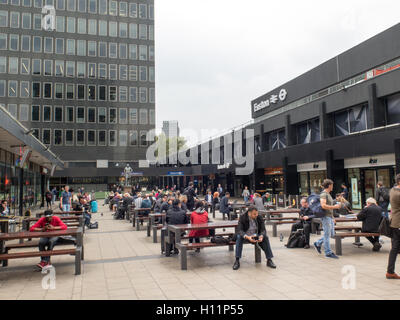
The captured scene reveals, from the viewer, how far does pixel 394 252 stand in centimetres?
621

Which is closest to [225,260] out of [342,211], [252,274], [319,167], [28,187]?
[252,274]

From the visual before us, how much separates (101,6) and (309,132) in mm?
46625

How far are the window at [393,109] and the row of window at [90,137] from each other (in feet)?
145

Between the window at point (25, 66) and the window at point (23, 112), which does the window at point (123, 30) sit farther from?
the window at point (23, 112)

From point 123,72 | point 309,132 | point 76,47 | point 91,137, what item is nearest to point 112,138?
point 91,137

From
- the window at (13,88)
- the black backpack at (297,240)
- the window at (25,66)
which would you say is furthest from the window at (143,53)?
the black backpack at (297,240)

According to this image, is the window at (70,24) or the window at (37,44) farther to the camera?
the window at (70,24)

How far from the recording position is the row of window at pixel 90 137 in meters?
55.3

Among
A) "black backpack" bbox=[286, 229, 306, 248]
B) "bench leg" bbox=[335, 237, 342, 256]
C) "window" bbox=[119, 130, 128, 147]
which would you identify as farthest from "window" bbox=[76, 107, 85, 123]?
"bench leg" bbox=[335, 237, 342, 256]

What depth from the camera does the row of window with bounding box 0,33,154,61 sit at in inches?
2108

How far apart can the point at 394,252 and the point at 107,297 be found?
16.9 ft

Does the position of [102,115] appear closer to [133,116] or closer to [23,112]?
[133,116]
